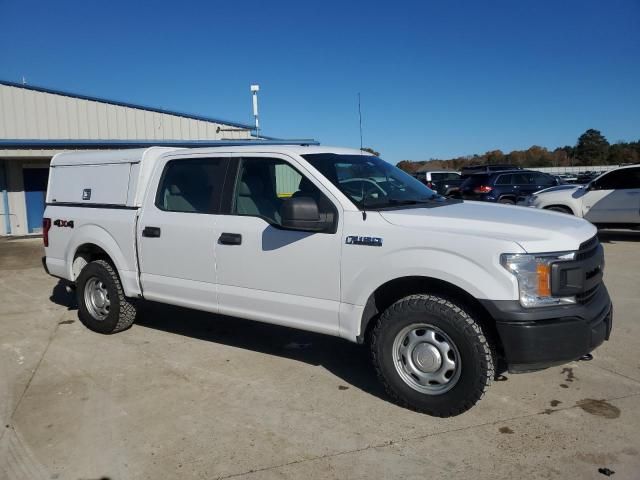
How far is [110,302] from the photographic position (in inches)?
221

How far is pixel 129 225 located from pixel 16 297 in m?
3.65

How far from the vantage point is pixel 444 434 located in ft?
11.5

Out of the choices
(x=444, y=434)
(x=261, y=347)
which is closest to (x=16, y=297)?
(x=261, y=347)

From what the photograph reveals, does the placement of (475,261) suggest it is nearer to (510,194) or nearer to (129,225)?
(129,225)

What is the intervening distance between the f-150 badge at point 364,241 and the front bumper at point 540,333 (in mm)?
828

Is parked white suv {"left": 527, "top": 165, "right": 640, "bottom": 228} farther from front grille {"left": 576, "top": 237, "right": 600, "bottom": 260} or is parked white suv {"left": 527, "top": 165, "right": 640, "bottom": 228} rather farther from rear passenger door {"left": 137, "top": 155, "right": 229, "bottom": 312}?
rear passenger door {"left": 137, "top": 155, "right": 229, "bottom": 312}

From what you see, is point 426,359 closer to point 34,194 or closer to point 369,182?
point 369,182

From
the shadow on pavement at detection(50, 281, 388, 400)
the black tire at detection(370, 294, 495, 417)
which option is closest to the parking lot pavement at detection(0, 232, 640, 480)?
the shadow on pavement at detection(50, 281, 388, 400)

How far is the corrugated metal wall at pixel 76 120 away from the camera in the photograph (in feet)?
55.6

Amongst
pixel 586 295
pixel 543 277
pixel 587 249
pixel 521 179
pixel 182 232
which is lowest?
pixel 586 295

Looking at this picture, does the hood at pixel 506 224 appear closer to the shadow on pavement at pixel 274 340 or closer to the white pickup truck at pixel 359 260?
the white pickup truck at pixel 359 260

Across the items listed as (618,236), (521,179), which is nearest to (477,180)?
(521,179)

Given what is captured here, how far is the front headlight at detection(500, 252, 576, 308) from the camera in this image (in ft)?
10.9

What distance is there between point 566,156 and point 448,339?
260ft
